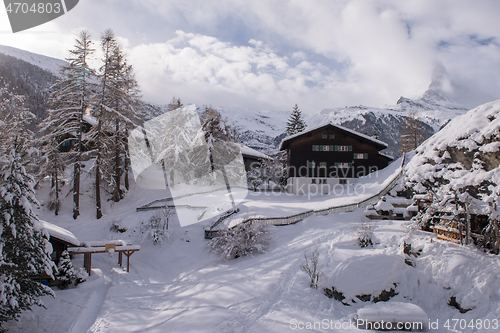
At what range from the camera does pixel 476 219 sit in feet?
36.8

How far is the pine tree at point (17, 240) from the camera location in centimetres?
954

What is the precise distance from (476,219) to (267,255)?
32.9 ft

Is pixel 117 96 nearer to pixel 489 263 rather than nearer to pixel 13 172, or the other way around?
pixel 13 172

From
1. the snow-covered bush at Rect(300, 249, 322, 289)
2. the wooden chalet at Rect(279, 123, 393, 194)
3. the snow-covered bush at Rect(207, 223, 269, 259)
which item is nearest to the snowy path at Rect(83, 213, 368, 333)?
the snow-covered bush at Rect(300, 249, 322, 289)

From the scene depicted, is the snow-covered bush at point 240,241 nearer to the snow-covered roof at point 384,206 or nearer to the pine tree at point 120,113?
the snow-covered roof at point 384,206

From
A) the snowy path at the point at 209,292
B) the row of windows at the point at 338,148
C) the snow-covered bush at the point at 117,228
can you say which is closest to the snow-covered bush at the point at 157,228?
the snowy path at the point at 209,292

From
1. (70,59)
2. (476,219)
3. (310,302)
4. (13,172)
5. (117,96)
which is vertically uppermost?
(70,59)

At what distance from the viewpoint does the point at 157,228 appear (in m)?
20.6

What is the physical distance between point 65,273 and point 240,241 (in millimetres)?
9420

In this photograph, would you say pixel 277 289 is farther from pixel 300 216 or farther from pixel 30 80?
pixel 30 80

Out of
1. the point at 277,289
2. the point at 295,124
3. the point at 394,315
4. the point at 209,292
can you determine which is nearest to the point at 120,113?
the point at 209,292

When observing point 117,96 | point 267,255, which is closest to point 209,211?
point 267,255

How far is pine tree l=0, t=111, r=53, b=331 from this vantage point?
9539 mm

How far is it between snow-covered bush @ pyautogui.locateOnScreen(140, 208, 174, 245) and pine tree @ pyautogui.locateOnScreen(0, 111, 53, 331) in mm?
9409
